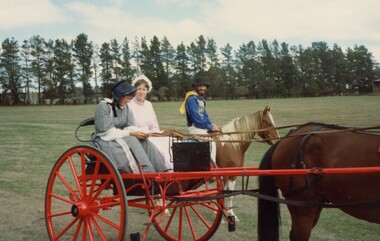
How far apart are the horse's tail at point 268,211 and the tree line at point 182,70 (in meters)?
66.0

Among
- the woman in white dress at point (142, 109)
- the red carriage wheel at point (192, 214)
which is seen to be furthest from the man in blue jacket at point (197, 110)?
the red carriage wheel at point (192, 214)

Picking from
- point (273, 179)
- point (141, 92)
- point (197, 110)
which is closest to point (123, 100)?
point (141, 92)

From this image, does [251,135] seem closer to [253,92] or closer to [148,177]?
[148,177]

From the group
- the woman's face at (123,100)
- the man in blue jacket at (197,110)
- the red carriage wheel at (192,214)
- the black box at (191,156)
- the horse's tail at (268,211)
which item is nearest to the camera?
the horse's tail at (268,211)

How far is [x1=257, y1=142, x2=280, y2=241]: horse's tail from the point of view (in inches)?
174

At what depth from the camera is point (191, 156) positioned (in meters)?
4.63

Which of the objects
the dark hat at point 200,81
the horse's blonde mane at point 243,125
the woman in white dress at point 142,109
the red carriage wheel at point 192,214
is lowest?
the red carriage wheel at point 192,214

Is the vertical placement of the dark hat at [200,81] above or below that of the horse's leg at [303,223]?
above

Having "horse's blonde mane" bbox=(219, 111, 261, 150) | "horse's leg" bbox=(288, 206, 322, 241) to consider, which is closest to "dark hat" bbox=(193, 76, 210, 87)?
"horse's blonde mane" bbox=(219, 111, 261, 150)

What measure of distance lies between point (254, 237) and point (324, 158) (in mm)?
2305

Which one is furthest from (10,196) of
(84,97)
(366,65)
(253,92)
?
(366,65)

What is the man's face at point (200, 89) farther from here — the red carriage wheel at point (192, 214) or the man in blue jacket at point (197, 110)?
the red carriage wheel at point (192, 214)

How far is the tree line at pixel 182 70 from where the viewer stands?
7650cm

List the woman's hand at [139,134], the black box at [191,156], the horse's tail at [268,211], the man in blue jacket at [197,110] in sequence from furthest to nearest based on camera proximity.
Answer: the man in blue jacket at [197,110]
the woman's hand at [139,134]
the black box at [191,156]
the horse's tail at [268,211]
